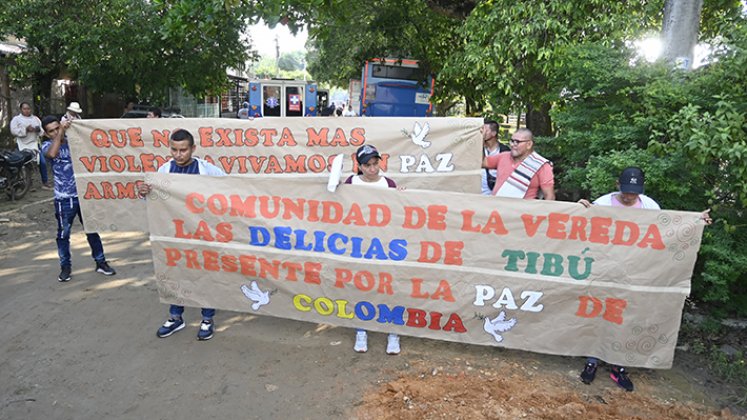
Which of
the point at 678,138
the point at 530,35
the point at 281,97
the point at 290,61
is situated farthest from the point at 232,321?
the point at 290,61

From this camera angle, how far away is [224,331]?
4.77m

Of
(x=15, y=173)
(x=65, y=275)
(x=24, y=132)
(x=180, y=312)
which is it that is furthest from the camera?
(x=24, y=132)

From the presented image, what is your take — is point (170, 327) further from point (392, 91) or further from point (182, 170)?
point (392, 91)

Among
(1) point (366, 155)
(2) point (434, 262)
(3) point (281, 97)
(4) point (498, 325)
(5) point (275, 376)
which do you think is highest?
(3) point (281, 97)

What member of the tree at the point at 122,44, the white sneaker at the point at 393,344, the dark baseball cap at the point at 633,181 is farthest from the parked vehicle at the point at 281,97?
the dark baseball cap at the point at 633,181

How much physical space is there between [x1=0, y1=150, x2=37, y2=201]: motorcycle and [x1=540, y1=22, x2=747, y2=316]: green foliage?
9290 millimetres

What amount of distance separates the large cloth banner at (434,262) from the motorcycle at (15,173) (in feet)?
22.6

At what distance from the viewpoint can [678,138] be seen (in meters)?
4.70

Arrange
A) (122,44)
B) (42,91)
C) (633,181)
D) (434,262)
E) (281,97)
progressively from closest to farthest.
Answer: (633,181) → (434,262) → (122,44) → (42,91) → (281,97)

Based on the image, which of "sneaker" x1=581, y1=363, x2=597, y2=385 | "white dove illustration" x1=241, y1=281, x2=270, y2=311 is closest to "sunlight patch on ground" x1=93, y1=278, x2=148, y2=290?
"white dove illustration" x1=241, y1=281, x2=270, y2=311

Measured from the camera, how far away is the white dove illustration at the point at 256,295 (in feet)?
14.4

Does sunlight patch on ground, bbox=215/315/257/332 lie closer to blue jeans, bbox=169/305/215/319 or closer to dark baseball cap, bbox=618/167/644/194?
blue jeans, bbox=169/305/215/319

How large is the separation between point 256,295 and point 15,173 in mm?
7731

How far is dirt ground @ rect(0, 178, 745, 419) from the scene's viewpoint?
11.8 feet
